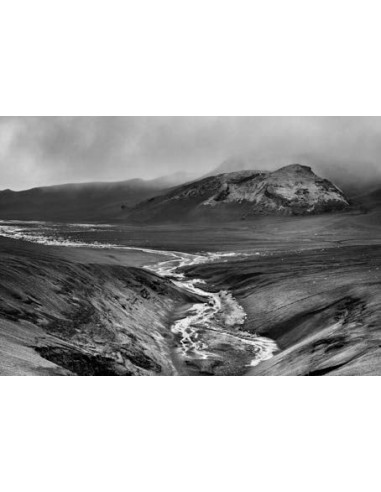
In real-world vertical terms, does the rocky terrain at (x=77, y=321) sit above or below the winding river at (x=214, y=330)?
above

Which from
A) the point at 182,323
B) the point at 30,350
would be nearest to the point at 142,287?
the point at 182,323

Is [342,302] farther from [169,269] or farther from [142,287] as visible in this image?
→ [169,269]

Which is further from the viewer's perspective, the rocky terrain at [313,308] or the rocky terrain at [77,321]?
the rocky terrain at [313,308]

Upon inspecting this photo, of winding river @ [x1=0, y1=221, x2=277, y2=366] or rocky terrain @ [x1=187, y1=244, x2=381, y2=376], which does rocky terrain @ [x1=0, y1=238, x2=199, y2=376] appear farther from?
rocky terrain @ [x1=187, y1=244, x2=381, y2=376]

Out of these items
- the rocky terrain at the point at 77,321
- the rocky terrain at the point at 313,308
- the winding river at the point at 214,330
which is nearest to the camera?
the rocky terrain at the point at 77,321

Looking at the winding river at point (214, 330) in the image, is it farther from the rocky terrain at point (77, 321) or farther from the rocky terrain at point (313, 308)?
the rocky terrain at point (77, 321)

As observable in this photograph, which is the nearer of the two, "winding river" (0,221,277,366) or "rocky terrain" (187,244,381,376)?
"rocky terrain" (187,244,381,376)

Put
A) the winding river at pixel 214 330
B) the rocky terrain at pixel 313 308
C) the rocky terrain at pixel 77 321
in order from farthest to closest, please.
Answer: the winding river at pixel 214 330 < the rocky terrain at pixel 313 308 < the rocky terrain at pixel 77 321

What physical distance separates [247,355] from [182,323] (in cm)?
867

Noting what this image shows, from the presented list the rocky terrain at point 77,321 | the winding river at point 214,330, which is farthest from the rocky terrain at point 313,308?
the rocky terrain at point 77,321

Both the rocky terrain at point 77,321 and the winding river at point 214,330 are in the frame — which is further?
the winding river at point 214,330

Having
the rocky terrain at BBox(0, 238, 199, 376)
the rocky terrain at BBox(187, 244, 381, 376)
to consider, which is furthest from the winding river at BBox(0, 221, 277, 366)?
the rocky terrain at BBox(0, 238, 199, 376)

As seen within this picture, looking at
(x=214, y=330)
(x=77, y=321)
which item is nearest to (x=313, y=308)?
(x=214, y=330)

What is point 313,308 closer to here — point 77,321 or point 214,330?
point 214,330
